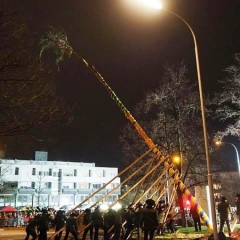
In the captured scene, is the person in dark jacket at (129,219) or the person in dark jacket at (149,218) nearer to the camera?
the person in dark jacket at (149,218)

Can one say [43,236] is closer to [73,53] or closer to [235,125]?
[73,53]

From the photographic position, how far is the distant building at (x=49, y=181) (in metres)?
69.1

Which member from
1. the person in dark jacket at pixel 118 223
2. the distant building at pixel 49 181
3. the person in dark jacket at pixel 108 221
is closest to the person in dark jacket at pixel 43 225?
the person in dark jacket at pixel 108 221

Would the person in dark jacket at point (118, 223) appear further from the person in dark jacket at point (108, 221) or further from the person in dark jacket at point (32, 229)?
the person in dark jacket at point (32, 229)

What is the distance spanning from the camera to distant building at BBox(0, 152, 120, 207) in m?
69.1

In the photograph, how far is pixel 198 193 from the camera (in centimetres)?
3700

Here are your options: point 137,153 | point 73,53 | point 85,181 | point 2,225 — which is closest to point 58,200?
point 85,181

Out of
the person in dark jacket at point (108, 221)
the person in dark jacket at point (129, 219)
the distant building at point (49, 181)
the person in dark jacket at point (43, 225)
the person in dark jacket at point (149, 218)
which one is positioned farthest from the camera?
the distant building at point (49, 181)

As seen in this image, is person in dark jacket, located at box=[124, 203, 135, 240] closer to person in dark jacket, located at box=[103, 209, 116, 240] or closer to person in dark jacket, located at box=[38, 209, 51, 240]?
person in dark jacket, located at box=[103, 209, 116, 240]

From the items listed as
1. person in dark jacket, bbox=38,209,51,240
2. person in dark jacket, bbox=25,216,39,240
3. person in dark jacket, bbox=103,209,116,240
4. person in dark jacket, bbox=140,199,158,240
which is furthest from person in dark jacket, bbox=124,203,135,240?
person in dark jacket, bbox=25,216,39,240

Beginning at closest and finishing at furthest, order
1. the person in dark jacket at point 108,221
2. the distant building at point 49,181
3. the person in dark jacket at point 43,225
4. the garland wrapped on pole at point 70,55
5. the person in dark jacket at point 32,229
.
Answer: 1. the person in dark jacket at point 32,229
2. the person in dark jacket at point 43,225
3. the person in dark jacket at point 108,221
4. the garland wrapped on pole at point 70,55
5. the distant building at point 49,181

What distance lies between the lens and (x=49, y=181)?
7300 centimetres

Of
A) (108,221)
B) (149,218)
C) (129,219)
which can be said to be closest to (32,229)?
(108,221)

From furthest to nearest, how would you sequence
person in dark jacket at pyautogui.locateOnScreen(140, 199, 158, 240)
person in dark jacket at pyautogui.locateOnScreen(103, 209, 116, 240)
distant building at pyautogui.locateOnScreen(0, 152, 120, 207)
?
distant building at pyautogui.locateOnScreen(0, 152, 120, 207) → person in dark jacket at pyautogui.locateOnScreen(103, 209, 116, 240) → person in dark jacket at pyautogui.locateOnScreen(140, 199, 158, 240)
